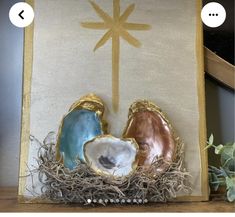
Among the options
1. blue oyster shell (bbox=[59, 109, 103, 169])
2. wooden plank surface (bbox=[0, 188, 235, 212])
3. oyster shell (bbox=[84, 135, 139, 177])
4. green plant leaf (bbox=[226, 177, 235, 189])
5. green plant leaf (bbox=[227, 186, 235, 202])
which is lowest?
wooden plank surface (bbox=[0, 188, 235, 212])

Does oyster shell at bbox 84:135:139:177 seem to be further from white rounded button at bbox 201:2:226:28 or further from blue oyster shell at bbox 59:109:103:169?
white rounded button at bbox 201:2:226:28

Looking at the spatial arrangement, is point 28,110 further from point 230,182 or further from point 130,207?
point 230,182

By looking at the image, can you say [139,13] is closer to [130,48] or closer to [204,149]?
[130,48]

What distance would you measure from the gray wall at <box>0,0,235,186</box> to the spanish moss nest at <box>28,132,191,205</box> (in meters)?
0.16

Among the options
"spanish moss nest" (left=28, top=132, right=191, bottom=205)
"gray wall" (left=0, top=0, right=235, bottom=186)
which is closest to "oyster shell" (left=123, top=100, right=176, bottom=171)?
"spanish moss nest" (left=28, top=132, right=191, bottom=205)

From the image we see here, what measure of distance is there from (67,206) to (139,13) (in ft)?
1.22

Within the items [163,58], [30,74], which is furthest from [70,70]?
[163,58]

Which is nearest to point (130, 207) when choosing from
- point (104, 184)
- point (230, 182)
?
point (104, 184)

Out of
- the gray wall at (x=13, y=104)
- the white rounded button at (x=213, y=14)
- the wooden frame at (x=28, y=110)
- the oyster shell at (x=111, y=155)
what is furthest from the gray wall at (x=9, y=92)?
the white rounded button at (x=213, y=14)

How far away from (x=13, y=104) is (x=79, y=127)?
0.21m

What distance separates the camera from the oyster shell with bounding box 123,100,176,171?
578mm

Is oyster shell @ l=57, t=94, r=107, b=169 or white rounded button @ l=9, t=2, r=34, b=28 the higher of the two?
white rounded button @ l=9, t=2, r=34, b=28

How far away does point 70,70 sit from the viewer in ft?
2.03

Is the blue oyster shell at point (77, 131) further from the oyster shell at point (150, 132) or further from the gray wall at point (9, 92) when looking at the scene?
the gray wall at point (9, 92)
